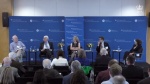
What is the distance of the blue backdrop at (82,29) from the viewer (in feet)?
37.5

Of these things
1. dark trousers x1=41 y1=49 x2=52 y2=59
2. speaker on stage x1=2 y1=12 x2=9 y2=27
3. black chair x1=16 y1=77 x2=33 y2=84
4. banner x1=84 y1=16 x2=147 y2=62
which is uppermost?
speaker on stage x1=2 y1=12 x2=9 y2=27

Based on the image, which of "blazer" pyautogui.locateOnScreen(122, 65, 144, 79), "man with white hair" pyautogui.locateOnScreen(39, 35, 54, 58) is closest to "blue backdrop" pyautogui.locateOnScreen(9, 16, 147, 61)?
"man with white hair" pyautogui.locateOnScreen(39, 35, 54, 58)

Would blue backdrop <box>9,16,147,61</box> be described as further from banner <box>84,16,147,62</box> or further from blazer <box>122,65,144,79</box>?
blazer <box>122,65,144,79</box>

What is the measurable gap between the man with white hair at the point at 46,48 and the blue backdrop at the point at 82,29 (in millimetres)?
884

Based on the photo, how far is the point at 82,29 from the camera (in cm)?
1145

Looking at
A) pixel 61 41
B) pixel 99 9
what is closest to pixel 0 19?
pixel 61 41

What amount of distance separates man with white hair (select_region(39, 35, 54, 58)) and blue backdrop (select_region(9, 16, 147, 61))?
884mm

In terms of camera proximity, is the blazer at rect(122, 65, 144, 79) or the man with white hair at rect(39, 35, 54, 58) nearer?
the blazer at rect(122, 65, 144, 79)

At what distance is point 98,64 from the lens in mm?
7234

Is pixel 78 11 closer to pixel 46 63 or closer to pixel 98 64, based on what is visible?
pixel 98 64

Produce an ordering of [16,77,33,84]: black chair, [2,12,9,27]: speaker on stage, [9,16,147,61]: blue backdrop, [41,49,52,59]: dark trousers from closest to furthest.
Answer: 1. [16,77,33,84]: black chair
2. [41,49,52,59]: dark trousers
3. [9,16,147,61]: blue backdrop
4. [2,12,9,27]: speaker on stage

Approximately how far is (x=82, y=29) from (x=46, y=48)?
1.77m

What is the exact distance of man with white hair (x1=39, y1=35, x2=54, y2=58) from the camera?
10.5 metres

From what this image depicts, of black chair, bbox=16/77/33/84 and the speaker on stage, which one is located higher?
the speaker on stage
